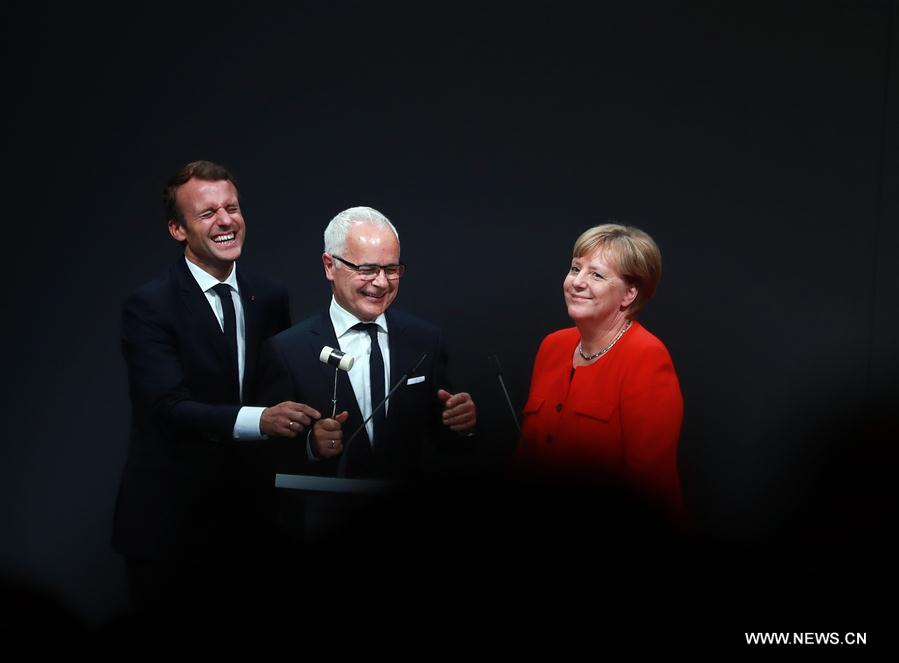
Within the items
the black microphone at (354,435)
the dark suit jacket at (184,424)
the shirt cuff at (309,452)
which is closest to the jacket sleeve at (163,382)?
the dark suit jacket at (184,424)

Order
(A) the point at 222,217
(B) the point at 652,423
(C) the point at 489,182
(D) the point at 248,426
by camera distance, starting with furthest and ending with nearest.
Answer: (C) the point at 489,182 → (A) the point at 222,217 → (D) the point at 248,426 → (B) the point at 652,423

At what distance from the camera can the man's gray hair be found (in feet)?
8.79

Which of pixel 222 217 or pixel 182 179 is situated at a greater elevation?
pixel 182 179

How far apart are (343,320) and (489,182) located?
3.40 feet

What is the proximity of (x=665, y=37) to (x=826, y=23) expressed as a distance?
60 centimetres

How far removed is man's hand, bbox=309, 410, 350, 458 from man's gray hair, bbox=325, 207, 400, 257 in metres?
0.47

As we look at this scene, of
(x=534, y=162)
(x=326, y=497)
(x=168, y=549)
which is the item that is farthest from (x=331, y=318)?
(x=534, y=162)

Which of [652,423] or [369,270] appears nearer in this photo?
[652,423]

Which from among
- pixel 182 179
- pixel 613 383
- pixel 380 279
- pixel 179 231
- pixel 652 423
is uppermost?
pixel 182 179

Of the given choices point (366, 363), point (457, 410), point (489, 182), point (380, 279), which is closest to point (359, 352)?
point (366, 363)

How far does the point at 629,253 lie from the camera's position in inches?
102

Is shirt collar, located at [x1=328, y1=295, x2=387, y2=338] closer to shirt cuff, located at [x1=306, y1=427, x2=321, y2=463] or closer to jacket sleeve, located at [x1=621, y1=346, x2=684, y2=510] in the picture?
shirt cuff, located at [x1=306, y1=427, x2=321, y2=463]

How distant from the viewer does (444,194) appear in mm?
3512

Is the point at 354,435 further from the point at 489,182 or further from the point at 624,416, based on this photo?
the point at 489,182
